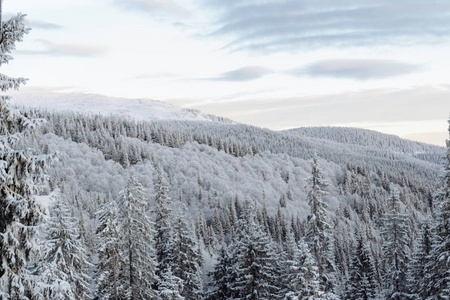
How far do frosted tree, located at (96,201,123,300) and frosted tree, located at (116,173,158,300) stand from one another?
0.50 metres

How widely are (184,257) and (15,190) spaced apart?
103 feet

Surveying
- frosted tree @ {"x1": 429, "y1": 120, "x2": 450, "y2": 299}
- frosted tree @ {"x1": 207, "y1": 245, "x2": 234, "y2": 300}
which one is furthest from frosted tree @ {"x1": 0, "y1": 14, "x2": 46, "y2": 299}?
frosted tree @ {"x1": 207, "y1": 245, "x2": 234, "y2": 300}

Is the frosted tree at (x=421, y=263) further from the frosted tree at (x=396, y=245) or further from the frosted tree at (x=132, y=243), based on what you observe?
the frosted tree at (x=132, y=243)

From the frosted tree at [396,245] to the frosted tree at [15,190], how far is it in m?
31.0

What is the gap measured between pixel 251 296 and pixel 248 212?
795 cm

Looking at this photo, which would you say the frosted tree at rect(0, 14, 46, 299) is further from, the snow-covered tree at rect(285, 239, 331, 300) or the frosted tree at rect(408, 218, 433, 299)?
the frosted tree at rect(408, 218, 433, 299)

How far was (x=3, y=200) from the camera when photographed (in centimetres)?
1021

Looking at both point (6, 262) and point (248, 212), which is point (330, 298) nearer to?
point (248, 212)

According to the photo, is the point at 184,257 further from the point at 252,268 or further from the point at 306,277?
the point at 306,277

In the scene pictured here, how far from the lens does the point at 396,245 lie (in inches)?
1378

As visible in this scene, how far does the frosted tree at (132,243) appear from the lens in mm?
30562

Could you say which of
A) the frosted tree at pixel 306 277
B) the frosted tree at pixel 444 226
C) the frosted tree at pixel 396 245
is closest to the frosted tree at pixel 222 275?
the frosted tree at pixel 396 245

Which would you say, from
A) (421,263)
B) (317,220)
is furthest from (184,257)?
(421,263)

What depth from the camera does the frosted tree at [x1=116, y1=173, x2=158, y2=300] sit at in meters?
30.6
